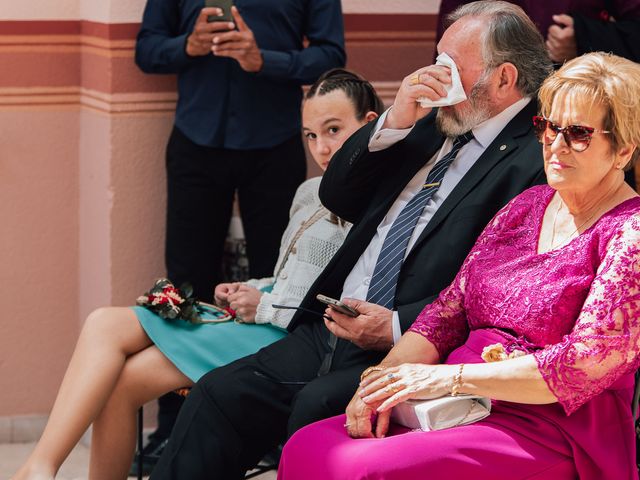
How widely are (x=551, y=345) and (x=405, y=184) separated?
0.92 meters

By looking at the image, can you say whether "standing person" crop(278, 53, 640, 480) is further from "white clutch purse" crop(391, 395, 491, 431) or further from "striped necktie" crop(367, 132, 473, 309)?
"striped necktie" crop(367, 132, 473, 309)

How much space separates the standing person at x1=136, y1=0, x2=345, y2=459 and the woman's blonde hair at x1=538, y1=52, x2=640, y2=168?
1.90 meters

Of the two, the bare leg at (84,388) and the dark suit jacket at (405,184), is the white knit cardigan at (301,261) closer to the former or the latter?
the dark suit jacket at (405,184)

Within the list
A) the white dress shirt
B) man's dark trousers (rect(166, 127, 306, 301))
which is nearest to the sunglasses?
the white dress shirt

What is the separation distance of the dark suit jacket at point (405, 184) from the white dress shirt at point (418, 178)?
2 centimetres

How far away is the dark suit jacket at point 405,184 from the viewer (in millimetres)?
3363

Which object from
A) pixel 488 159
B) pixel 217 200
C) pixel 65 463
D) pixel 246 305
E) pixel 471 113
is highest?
pixel 471 113

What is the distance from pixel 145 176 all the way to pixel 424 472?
249 cm

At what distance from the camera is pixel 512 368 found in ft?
9.13

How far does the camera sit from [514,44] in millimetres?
3449

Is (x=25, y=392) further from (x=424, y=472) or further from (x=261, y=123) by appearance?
(x=424, y=472)

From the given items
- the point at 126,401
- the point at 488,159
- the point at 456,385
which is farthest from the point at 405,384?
the point at 126,401

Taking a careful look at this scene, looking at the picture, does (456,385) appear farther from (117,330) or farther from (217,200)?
(217,200)

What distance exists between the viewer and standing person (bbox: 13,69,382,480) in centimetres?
367
